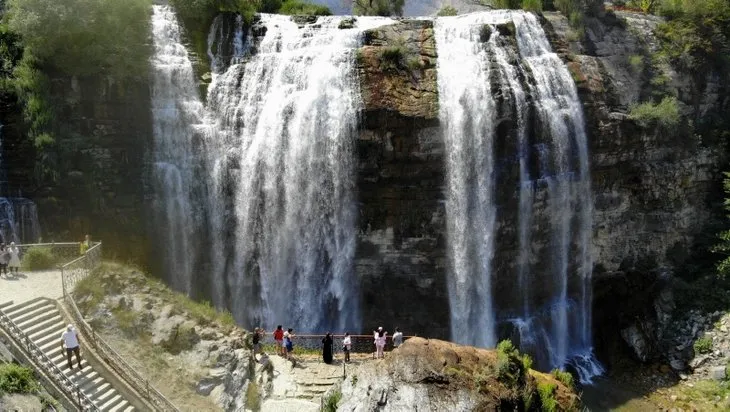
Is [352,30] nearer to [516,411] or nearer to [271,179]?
[271,179]

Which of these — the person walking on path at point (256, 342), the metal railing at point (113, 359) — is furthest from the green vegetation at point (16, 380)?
the person walking on path at point (256, 342)

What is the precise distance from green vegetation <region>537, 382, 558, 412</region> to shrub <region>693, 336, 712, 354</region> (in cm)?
1428

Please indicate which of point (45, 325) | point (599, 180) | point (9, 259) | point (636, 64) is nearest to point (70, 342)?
point (45, 325)

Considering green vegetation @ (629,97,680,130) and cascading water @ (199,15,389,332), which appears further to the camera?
green vegetation @ (629,97,680,130)


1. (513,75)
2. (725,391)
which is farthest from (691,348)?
(513,75)

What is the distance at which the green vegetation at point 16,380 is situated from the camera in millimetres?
15062

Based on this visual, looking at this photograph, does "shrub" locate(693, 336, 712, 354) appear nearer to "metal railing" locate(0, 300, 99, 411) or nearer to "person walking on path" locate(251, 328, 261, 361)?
"person walking on path" locate(251, 328, 261, 361)

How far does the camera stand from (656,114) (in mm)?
29797

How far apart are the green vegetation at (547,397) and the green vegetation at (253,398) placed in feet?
29.8

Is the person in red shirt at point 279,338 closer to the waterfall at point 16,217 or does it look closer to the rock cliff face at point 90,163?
the rock cliff face at point 90,163

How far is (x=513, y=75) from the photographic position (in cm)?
2816

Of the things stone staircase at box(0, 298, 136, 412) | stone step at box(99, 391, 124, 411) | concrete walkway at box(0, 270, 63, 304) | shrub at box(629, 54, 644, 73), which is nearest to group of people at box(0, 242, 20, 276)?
concrete walkway at box(0, 270, 63, 304)

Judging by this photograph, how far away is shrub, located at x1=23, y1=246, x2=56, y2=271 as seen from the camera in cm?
2130

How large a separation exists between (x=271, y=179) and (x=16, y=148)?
11195 millimetres
